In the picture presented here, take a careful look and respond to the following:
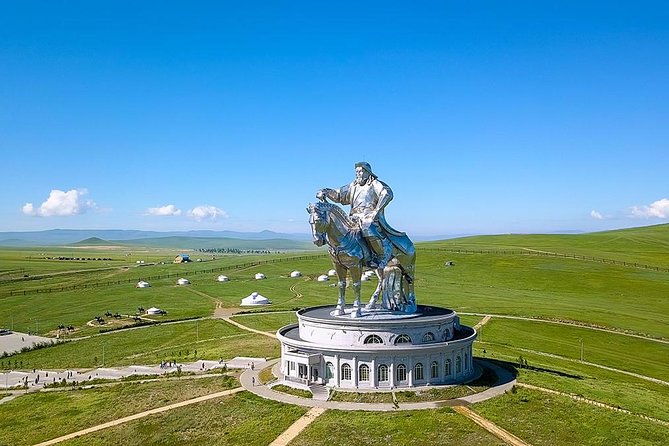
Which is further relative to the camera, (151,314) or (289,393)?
(151,314)

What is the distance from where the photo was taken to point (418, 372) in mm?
41562

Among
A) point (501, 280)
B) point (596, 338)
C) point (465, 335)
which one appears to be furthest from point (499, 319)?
point (501, 280)

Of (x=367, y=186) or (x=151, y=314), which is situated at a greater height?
(x=367, y=186)

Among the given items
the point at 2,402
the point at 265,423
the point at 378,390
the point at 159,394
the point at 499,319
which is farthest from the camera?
the point at 499,319

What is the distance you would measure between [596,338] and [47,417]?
60.7 meters

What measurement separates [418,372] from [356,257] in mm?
9855

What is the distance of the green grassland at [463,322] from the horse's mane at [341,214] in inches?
569

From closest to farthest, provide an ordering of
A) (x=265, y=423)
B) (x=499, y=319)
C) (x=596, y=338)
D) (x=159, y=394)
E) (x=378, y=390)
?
(x=265, y=423), (x=378, y=390), (x=159, y=394), (x=596, y=338), (x=499, y=319)

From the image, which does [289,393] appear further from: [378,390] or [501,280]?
[501,280]

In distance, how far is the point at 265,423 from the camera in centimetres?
3556

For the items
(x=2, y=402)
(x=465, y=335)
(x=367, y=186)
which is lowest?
(x=2, y=402)

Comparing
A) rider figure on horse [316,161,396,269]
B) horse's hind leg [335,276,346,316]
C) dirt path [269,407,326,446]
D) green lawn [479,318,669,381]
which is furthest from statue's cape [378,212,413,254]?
green lawn [479,318,669,381]

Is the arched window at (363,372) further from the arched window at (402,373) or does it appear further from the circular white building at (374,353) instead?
the arched window at (402,373)

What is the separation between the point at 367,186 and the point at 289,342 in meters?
13.9
